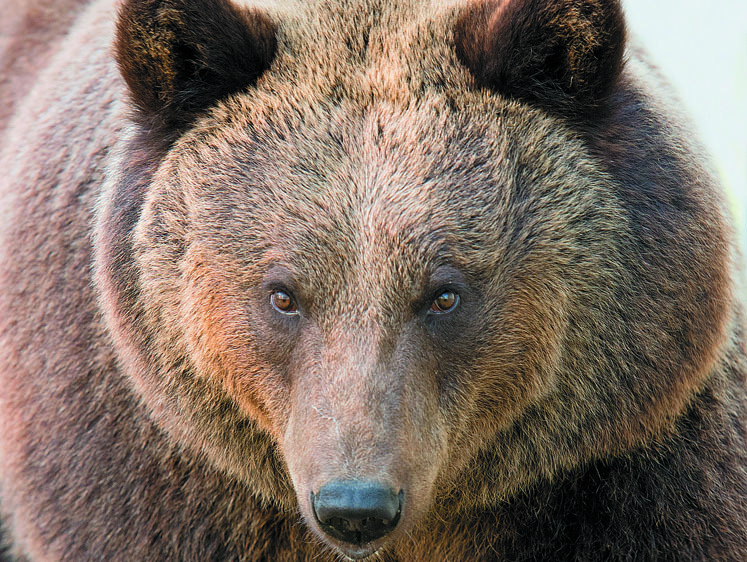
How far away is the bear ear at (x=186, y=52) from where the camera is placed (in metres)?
4.52

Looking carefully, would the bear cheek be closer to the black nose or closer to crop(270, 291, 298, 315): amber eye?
crop(270, 291, 298, 315): amber eye

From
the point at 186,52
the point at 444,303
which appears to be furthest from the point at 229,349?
the point at 186,52

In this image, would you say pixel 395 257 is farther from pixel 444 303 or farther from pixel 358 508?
pixel 358 508

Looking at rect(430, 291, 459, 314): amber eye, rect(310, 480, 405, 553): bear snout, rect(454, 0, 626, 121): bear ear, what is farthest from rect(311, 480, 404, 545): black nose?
rect(454, 0, 626, 121): bear ear

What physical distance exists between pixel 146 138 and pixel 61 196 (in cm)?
116

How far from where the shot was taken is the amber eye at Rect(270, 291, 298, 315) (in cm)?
438

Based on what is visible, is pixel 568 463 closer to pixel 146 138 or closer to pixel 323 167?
pixel 323 167

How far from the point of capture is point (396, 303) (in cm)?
422

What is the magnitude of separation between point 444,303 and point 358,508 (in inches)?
39.3

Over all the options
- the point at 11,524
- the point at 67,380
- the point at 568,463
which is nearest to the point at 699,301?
the point at 568,463

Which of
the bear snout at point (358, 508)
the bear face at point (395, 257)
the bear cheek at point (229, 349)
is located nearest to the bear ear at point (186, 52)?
the bear face at point (395, 257)

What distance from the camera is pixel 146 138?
4941mm

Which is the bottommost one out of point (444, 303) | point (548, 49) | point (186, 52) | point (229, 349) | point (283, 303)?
point (229, 349)

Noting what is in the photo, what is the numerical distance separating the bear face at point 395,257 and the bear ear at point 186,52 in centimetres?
1
